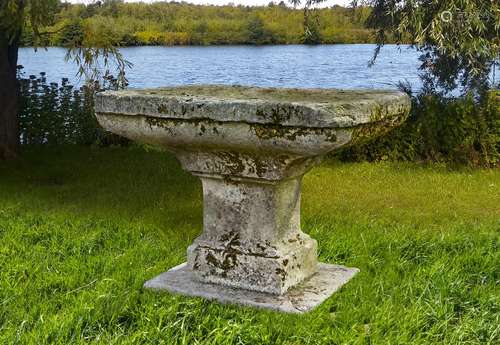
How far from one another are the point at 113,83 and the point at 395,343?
9357 millimetres

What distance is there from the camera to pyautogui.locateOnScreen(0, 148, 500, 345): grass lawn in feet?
12.6

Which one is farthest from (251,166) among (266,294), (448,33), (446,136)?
(446,136)

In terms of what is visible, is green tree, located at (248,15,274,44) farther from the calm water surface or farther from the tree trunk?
the tree trunk

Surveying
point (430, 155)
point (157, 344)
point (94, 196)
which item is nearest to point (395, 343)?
point (157, 344)

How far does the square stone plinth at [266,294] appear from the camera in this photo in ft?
13.9

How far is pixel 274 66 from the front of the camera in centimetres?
1237

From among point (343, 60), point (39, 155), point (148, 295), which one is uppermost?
point (343, 60)

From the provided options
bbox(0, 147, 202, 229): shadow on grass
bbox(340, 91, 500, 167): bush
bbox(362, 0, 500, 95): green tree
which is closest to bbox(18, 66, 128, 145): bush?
bbox(0, 147, 202, 229): shadow on grass

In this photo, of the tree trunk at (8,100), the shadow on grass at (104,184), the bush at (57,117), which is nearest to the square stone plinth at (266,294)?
the shadow on grass at (104,184)

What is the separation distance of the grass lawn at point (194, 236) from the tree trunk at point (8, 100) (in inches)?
22.8

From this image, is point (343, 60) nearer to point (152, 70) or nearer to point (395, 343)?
point (152, 70)

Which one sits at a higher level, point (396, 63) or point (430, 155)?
point (396, 63)

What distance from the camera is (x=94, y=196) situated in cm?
804

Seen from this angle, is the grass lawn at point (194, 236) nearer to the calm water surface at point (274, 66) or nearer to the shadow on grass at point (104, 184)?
the shadow on grass at point (104, 184)
